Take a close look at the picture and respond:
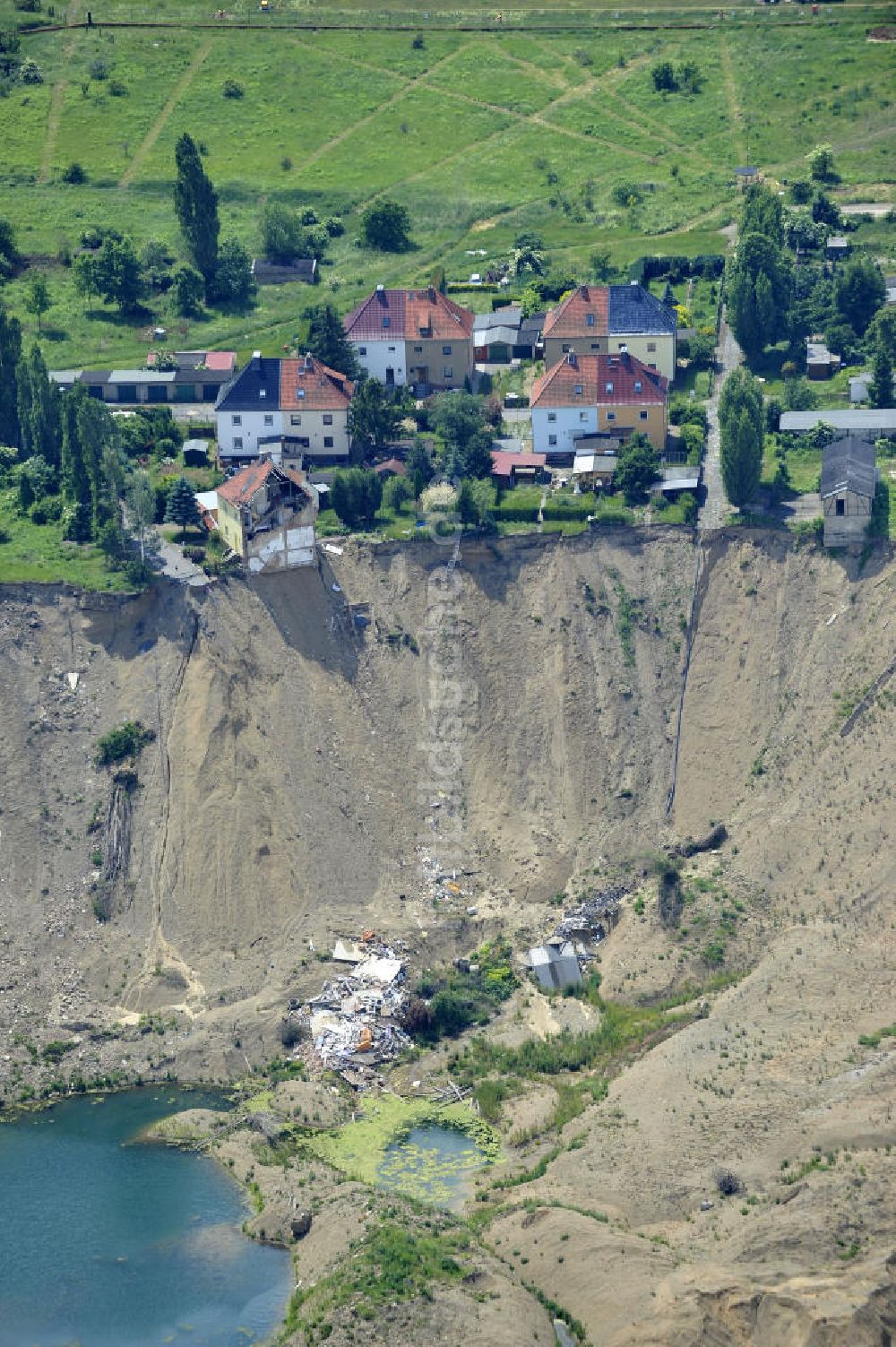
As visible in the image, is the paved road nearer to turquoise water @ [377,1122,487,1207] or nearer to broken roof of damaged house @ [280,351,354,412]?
broken roof of damaged house @ [280,351,354,412]

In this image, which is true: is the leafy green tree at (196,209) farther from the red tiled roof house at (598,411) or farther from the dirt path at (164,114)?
the red tiled roof house at (598,411)

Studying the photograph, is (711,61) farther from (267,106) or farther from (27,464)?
(27,464)

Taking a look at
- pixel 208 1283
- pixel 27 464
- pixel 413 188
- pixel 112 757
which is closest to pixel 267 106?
pixel 413 188

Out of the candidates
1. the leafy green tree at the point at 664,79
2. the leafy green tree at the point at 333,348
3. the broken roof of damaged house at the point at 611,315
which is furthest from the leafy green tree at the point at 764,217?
the leafy green tree at the point at 664,79

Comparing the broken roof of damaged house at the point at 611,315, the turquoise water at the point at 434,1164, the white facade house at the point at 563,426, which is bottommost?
the turquoise water at the point at 434,1164

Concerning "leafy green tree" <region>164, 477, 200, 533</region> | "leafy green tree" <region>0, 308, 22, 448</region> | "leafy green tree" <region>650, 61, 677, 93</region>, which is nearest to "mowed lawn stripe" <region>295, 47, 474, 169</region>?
"leafy green tree" <region>650, 61, 677, 93</region>
